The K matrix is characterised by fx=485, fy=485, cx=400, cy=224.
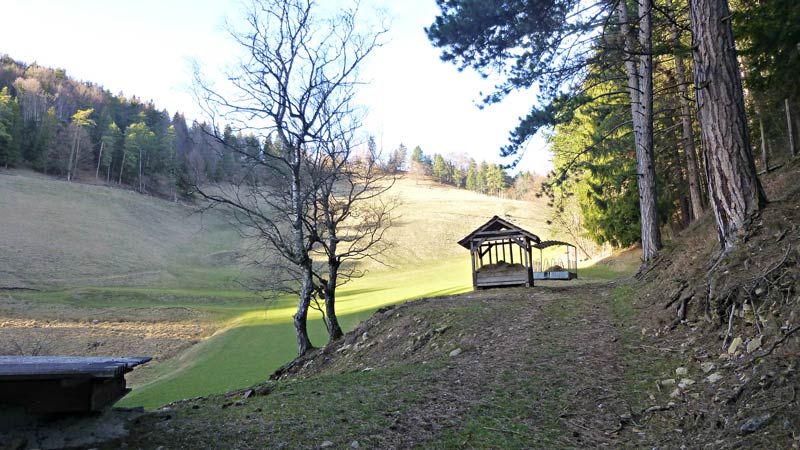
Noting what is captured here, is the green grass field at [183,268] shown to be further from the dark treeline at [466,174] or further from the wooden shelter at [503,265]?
the dark treeline at [466,174]

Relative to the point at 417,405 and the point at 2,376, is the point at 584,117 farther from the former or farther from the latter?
the point at 2,376

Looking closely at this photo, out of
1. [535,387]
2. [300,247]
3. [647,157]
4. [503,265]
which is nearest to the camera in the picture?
[535,387]

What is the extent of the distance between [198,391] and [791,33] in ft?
61.4

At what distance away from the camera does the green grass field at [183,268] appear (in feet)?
66.8

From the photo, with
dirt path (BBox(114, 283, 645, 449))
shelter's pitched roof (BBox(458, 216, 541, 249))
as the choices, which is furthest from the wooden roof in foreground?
shelter's pitched roof (BBox(458, 216, 541, 249))

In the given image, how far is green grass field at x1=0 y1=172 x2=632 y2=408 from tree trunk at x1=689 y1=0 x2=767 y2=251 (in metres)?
11.1

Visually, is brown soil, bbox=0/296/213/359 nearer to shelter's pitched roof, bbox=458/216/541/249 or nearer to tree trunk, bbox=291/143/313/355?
tree trunk, bbox=291/143/313/355

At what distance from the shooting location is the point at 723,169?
7.30 m

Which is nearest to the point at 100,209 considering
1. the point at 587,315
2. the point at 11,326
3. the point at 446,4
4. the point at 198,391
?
the point at 11,326

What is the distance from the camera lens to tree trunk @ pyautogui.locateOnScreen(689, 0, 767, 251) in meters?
7.17

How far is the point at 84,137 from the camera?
75750 mm

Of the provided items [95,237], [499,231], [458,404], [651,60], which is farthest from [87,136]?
[458,404]

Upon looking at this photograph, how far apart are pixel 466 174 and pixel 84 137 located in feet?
283

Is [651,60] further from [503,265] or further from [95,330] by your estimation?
[95,330]
